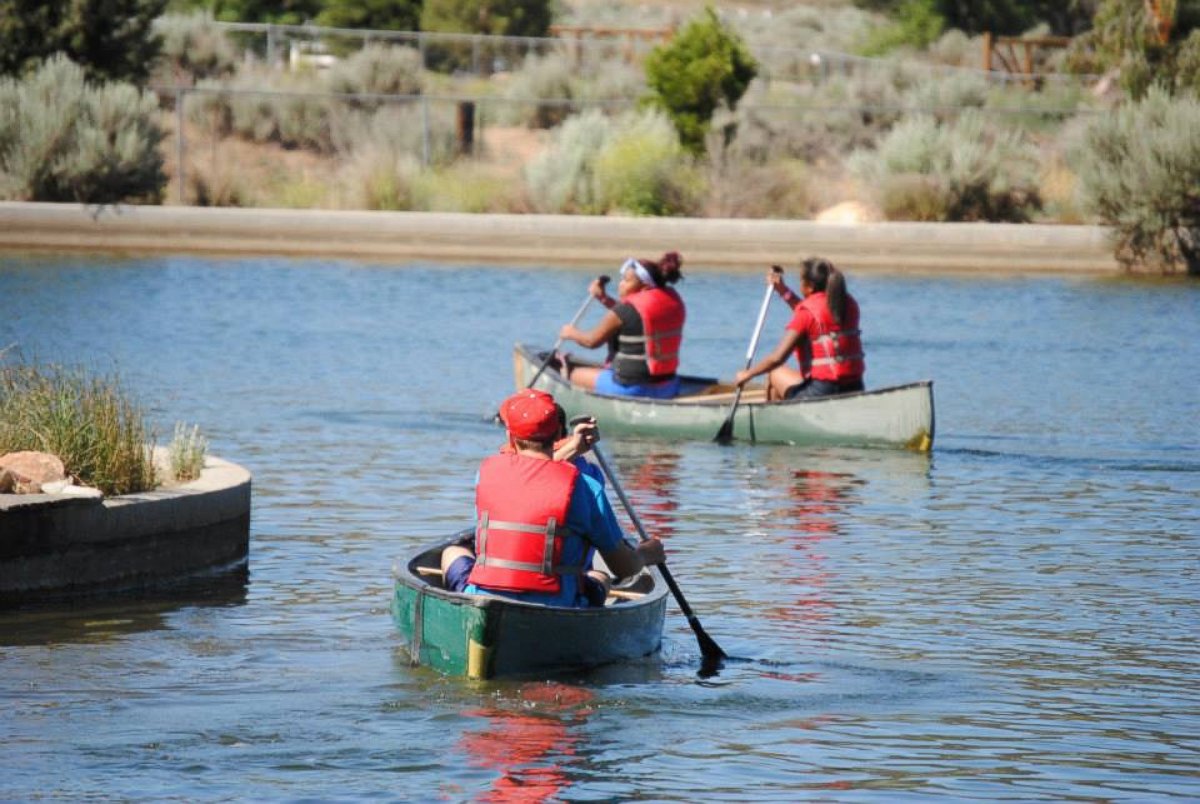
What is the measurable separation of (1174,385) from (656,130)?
16.1 metres

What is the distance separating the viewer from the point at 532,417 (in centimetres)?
983

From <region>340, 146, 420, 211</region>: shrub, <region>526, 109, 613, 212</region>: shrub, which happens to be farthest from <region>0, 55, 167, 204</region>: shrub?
<region>526, 109, 613, 212</region>: shrub

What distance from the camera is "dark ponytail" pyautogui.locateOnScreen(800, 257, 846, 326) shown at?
1784cm

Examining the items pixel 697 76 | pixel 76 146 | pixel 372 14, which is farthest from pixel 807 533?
pixel 372 14

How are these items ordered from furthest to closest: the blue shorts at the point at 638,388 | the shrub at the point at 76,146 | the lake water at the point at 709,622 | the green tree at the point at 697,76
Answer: the green tree at the point at 697,76, the shrub at the point at 76,146, the blue shorts at the point at 638,388, the lake water at the point at 709,622

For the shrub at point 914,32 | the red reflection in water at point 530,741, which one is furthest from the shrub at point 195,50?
the red reflection in water at point 530,741

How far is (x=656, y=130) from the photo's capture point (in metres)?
37.9

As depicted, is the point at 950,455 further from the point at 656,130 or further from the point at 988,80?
the point at 988,80

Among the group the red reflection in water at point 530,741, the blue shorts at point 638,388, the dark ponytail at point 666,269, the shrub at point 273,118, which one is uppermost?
the shrub at point 273,118

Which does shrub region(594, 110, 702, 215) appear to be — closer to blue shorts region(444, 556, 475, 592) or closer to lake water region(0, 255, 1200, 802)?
lake water region(0, 255, 1200, 802)

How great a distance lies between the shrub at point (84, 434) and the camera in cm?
1182

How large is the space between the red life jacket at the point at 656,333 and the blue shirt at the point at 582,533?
904 cm

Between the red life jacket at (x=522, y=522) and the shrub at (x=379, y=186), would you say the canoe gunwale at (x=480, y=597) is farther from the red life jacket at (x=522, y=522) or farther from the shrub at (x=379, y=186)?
the shrub at (x=379, y=186)

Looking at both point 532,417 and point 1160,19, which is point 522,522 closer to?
point 532,417
